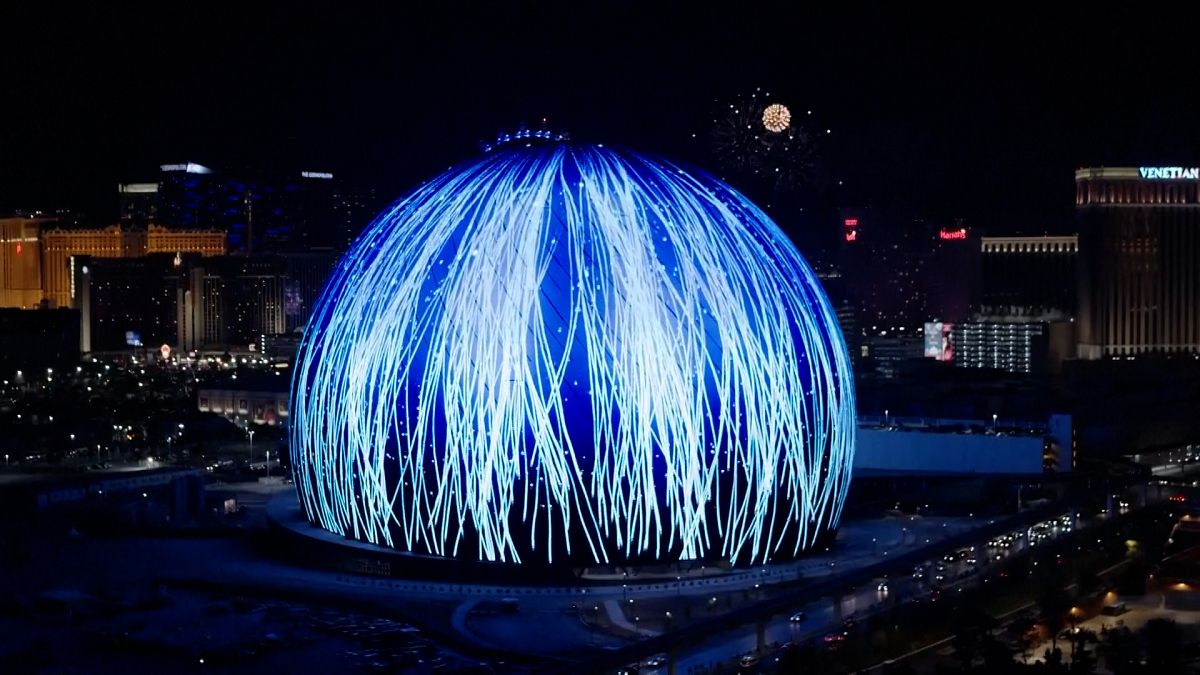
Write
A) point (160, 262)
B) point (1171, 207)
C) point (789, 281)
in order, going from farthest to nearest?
point (160, 262)
point (1171, 207)
point (789, 281)

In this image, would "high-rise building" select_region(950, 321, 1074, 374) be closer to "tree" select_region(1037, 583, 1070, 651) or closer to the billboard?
the billboard

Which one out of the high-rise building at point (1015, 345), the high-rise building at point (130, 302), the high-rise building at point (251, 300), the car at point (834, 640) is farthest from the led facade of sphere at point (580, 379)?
the high-rise building at point (130, 302)

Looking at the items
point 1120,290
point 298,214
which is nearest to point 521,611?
point 1120,290

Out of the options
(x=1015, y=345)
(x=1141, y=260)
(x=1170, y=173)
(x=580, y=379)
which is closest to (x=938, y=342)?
(x=1015, y=345)

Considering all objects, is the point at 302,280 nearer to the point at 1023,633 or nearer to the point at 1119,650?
the point at 1023,633

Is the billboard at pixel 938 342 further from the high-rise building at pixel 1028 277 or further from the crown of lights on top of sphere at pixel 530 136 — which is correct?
the crown of lights on top of sphere at pixel 530 136

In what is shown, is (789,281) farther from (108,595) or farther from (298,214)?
(298,214)
